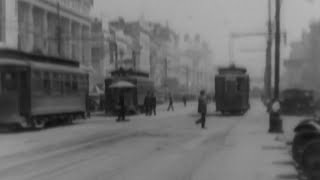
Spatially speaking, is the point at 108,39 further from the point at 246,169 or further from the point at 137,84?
the point at 246,169

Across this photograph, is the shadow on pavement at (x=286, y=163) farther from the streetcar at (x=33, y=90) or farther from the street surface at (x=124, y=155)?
the streetcar at (x=33, y=90)

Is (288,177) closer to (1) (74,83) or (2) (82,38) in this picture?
(1) (74,83)

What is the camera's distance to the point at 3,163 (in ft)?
53.1

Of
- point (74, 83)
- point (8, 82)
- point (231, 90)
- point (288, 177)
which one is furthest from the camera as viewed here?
point (231, 90)

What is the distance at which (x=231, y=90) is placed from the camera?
147ft

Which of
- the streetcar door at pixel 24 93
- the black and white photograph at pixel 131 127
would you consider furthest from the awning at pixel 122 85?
the streetcar door at pixel 24 93

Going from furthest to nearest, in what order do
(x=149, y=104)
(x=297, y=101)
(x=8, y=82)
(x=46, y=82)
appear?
(x=149, y=104) → (x=297, y=101) → (x=46, y=82) → (x=8, y=82)

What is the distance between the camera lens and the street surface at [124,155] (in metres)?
13.6

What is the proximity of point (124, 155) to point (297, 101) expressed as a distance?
96.9 ft

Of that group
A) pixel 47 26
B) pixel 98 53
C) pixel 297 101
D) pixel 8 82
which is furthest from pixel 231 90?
pixel 98 53

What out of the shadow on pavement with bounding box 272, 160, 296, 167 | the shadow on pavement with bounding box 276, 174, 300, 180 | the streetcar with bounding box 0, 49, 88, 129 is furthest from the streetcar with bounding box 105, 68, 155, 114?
the shadow on pavement with bounding box 276, 174, 300, 180

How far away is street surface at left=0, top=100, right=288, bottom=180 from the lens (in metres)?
13.6

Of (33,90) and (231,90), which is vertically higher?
(33,90)

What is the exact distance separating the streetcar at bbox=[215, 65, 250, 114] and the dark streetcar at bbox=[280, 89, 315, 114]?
297 cm
